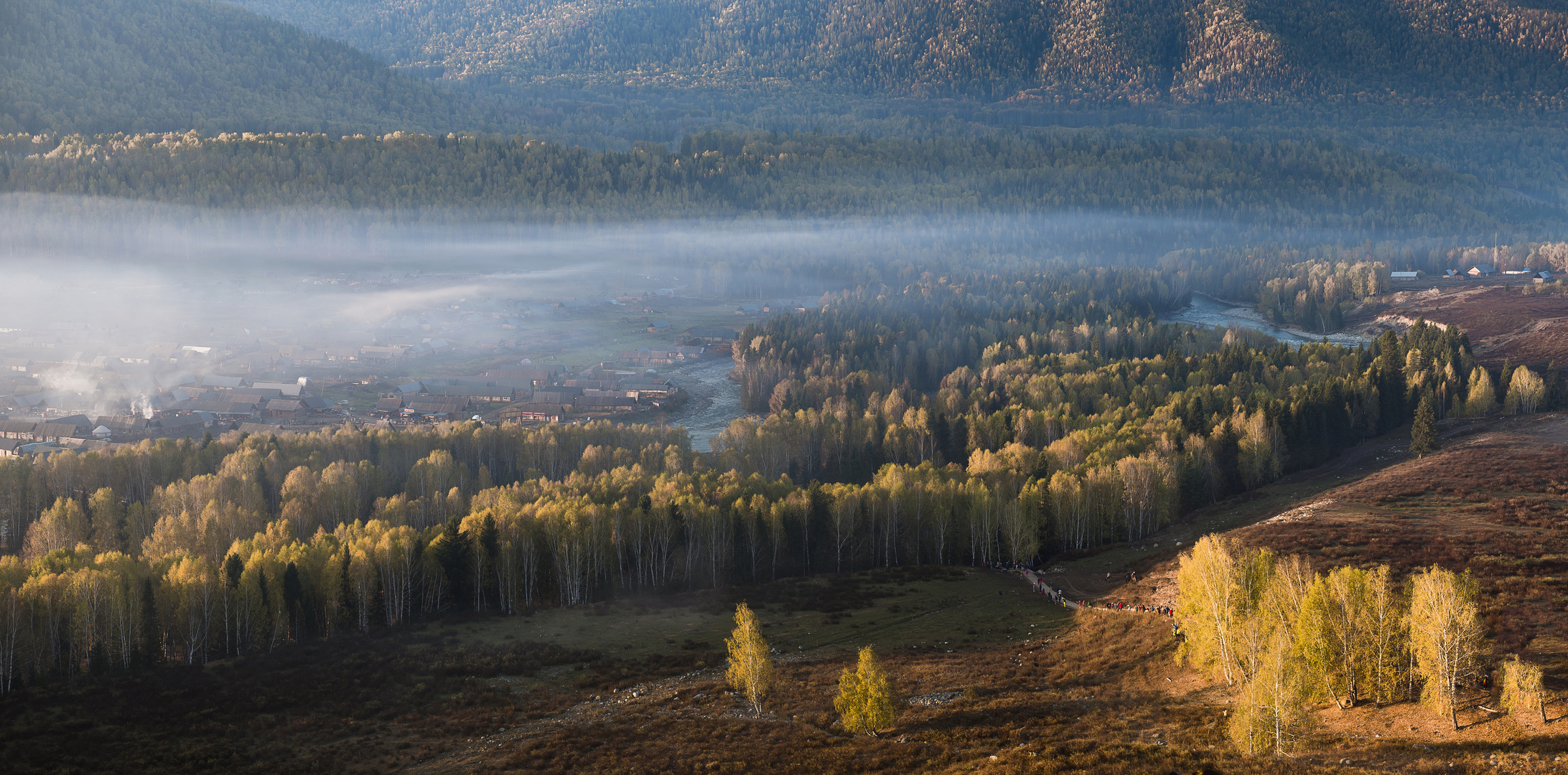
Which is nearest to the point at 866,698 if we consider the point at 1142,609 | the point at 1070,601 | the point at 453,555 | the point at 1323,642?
the point at 1323,642

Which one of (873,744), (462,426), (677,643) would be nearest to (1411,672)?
(873,744)

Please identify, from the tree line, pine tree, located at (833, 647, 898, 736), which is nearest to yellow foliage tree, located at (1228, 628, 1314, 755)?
the tree line

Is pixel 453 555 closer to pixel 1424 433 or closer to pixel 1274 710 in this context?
pixel 1274 710

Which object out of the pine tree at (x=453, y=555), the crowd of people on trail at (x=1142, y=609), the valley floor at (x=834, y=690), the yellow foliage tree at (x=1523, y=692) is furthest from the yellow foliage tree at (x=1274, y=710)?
the pine tree at (x=453, y=555)

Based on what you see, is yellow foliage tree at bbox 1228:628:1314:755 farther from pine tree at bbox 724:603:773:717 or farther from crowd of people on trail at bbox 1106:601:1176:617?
crowd of people on trail at bbox 1106:601:1176:617

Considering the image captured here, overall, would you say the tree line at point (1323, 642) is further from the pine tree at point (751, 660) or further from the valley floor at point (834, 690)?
the pine tree at point (751, 660)

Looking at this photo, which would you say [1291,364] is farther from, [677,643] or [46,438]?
[46,438]
